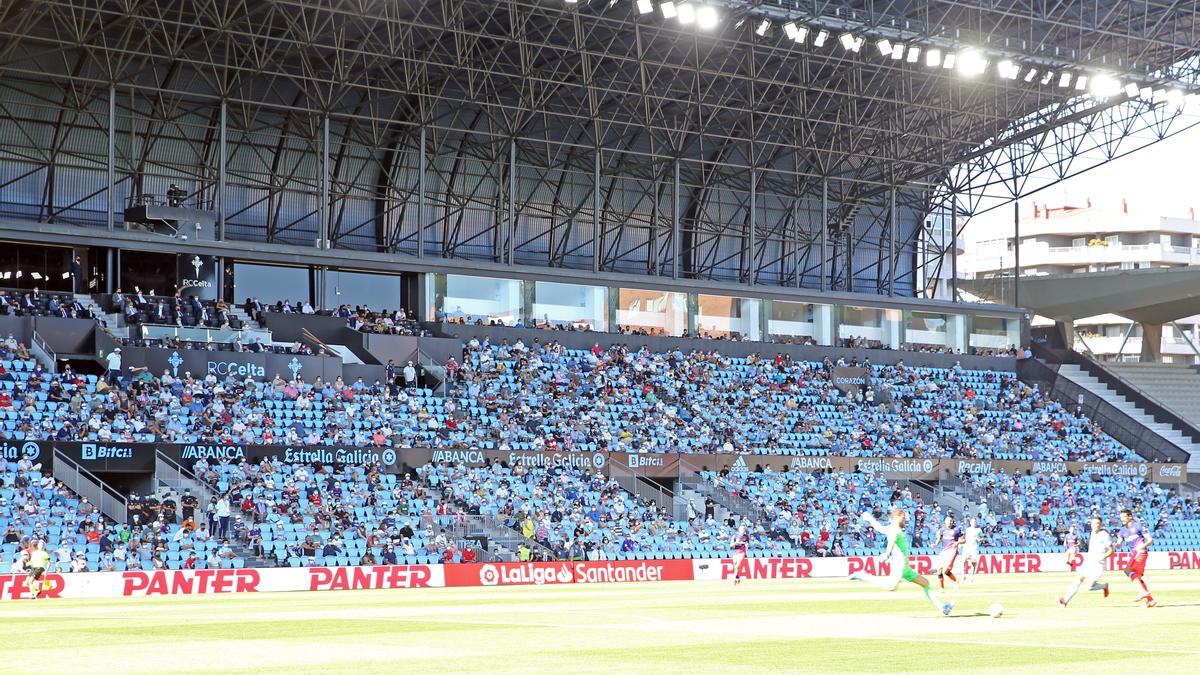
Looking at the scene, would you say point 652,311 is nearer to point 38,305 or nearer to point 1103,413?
point 1103,413

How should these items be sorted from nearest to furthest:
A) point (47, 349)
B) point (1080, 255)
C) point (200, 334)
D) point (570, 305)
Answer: point (47, 349) → point (200, 334) → point (570, 305) → point (1080, 255)

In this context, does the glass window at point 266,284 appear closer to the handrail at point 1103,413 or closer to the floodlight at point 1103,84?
the floodlight at point 1103,84

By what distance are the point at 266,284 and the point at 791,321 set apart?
1043 inches

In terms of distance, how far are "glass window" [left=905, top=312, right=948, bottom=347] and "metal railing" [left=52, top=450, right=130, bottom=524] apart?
153 feet

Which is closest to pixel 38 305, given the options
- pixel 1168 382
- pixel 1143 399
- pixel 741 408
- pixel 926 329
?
pixel 741 408

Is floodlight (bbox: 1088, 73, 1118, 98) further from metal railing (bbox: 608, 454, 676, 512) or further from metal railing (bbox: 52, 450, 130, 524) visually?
metal railing (bbox: 52, 450, 130, 524)

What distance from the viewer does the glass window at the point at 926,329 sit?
264ft

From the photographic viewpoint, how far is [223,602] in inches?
1320

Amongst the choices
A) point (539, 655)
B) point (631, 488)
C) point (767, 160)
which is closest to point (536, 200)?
point (767, 160)

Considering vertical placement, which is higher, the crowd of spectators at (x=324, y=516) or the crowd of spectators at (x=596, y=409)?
the crowd of spectators at (x=596, y=409)

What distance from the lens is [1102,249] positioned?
142750 millimetres

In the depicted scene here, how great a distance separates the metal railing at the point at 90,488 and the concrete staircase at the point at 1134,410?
50.1 metres

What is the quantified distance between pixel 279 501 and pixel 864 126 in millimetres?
35165

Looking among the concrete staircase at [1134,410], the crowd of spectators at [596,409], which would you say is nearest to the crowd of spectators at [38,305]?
the crowd of spectators at [596,409]
